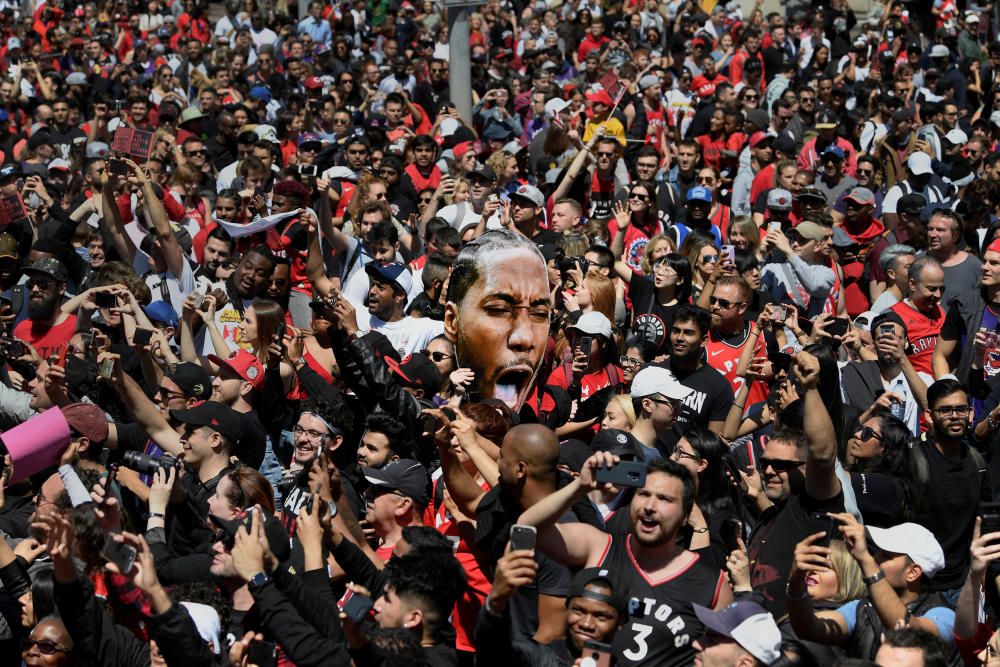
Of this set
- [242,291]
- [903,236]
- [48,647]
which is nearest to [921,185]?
[903,236]

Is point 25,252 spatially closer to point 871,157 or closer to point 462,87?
point 462,87

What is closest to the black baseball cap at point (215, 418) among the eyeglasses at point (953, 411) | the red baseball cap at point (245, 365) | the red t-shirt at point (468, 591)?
the red baseball cap at point (245, 365)

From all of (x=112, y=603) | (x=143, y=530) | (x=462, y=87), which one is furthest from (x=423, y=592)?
(x=462, y=87)

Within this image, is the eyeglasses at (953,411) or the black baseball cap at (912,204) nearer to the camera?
the eyeglasses at (953,411)

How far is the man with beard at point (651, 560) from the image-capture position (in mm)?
4848

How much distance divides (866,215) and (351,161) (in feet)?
14.6

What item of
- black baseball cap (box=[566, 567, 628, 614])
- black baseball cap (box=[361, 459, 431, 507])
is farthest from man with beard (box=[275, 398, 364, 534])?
black baseball cap (box=[566, 567, 628, 614])

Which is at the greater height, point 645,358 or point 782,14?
point 645,358

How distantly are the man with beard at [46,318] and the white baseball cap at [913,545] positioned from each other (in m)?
5.51

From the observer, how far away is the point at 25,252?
10969 mm

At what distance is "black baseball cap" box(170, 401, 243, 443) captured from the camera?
22.8ft

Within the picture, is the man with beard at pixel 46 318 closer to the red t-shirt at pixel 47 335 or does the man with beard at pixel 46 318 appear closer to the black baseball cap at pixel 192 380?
the red t-shirt at pixel 47 335

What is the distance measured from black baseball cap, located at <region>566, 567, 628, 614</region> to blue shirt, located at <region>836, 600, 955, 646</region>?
0.89 meters

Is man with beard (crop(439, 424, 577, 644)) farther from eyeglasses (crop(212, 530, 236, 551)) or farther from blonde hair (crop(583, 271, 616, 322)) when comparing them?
blonde hair (crop(583, 271, 616, 322))
